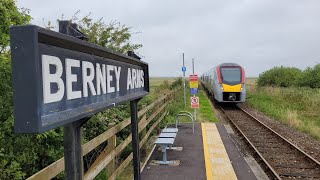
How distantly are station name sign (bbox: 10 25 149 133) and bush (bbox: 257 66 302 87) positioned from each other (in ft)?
148

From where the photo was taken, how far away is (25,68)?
167cm

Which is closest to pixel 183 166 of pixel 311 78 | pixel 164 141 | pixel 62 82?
pixel 164 141

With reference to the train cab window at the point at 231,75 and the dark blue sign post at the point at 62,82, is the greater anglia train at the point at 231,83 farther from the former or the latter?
the dark blue sign post at the point at 62,82

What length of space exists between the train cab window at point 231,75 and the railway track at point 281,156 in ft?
27.4

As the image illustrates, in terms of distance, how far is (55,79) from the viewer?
76.7 inches

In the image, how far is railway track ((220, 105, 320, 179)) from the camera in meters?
8.07

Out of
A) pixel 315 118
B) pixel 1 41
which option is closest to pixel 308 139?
pixel 315 118

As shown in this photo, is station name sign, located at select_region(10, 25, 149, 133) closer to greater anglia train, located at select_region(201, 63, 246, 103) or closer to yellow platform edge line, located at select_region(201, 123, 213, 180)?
yellow platform edge line, located at select_region(201, 123, 213, 180)

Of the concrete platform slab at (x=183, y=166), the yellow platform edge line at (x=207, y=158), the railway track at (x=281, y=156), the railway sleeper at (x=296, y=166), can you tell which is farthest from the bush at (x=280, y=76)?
the concrete platform slab at (x=183, y=166)

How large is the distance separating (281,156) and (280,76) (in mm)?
40724

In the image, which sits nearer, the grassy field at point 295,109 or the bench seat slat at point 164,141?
the bench seat slat at point 164,141

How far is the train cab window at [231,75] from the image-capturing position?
22.8 metres

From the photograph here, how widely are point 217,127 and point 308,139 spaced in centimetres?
326

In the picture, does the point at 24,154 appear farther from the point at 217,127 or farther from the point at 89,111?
the point at 217,127
